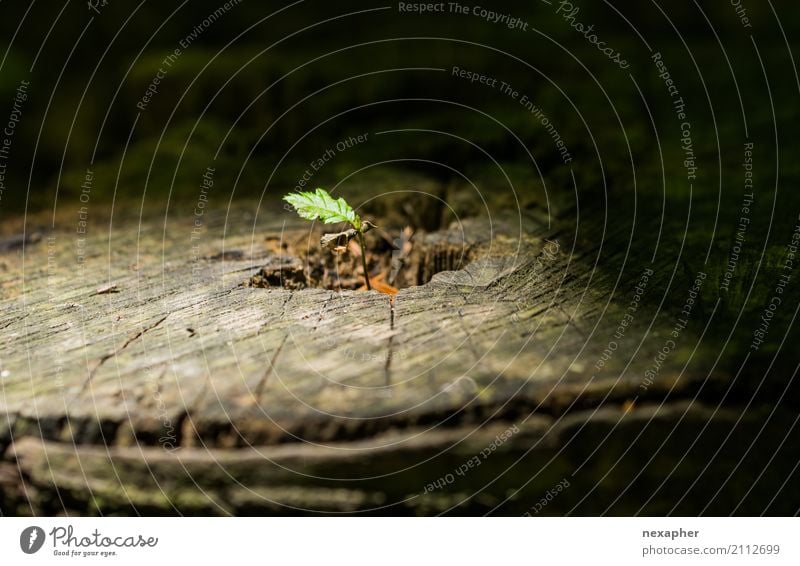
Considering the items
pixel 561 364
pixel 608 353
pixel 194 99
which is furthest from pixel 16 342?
pixel 194 99

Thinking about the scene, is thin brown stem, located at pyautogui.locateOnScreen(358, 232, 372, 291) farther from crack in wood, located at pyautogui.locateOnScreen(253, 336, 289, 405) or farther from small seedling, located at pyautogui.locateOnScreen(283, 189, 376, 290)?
crack in wood, located at pyautogui.locateOnScreen(253, 336, 289, 405)

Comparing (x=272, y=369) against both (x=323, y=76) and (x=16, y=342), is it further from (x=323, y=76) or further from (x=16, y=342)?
(x=323, y=76)

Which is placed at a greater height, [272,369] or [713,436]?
[272,369]

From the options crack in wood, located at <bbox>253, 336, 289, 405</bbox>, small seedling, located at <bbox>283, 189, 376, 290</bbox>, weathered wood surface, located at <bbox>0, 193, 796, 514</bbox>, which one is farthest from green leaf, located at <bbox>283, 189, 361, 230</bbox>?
crack in wood, located at <bbox>253, 336, 289, 405</bbox>

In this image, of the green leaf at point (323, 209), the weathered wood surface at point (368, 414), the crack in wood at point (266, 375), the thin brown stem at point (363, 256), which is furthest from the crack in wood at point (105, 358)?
the thin brown stem at point (363, 256)

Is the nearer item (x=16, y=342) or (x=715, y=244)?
(x=16, y=342)

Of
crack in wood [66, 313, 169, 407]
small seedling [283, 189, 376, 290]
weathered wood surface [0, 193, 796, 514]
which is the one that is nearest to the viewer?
weathered wood surface [0, 193, 796, 514]

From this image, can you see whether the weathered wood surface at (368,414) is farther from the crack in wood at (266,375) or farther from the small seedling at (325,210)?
the small seedling at (325,210)
